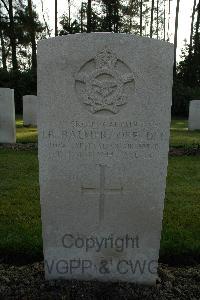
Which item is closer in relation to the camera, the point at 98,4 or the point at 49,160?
the point at 49,160

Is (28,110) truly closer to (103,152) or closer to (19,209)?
(19,209)

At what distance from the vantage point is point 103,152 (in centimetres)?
296

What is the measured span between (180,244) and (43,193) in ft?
5.35

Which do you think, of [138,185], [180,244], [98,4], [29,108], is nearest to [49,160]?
[138,185]

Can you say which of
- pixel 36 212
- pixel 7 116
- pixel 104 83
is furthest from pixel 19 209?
pixel 7 116

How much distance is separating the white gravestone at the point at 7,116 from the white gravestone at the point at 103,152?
7449 millimetres

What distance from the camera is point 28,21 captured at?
76.4 ft

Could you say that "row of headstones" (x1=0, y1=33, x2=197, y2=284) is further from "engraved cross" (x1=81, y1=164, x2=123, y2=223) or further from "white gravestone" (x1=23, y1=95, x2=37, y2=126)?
"white gravestone" (x1=23, y1=95, x2=37, y2=126)

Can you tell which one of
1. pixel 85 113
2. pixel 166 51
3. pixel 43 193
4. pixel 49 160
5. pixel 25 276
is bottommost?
pixel 25 276

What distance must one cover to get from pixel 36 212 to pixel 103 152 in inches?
84.1

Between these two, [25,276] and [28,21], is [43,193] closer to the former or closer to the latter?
[25,276]

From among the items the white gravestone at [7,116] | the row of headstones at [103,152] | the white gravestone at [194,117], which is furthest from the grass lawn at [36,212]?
the white gravestone at [194,117]

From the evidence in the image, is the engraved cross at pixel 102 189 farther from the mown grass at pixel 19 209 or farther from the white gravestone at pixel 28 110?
the white gravestone at pixel 28 110

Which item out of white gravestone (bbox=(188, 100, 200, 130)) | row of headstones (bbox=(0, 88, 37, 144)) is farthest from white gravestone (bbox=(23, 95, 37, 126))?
white gravestone (bbox=(188, 100, 200, 130))
